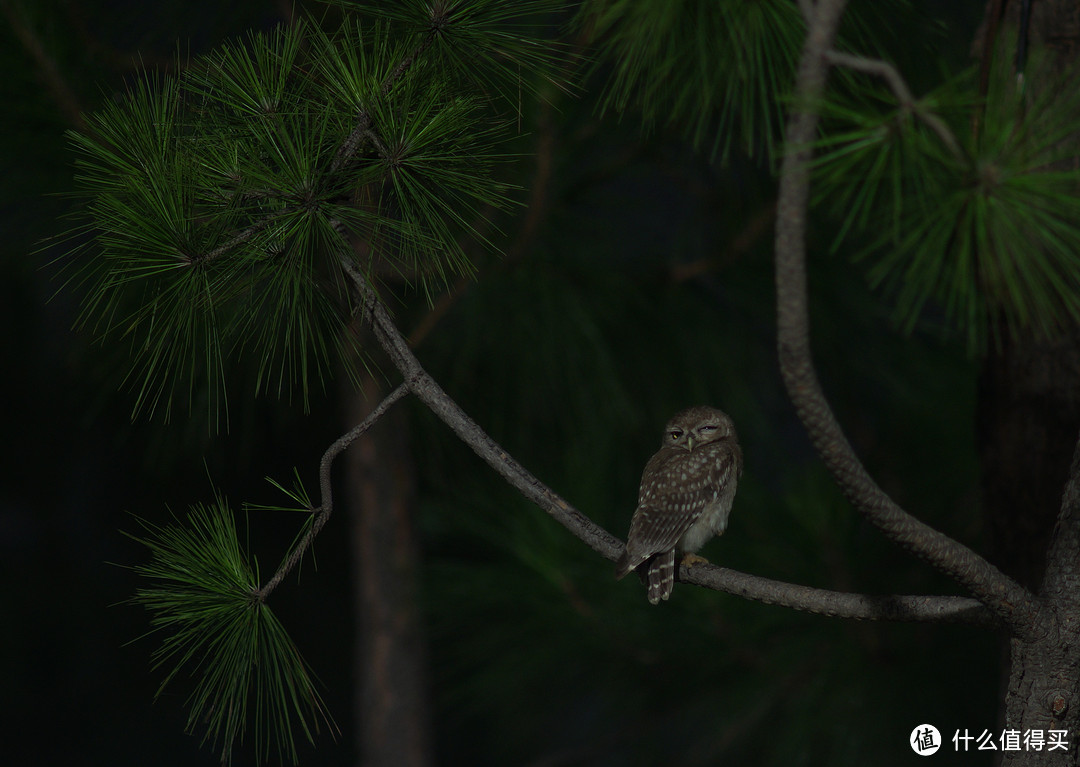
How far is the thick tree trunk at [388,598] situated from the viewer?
1.35 meters

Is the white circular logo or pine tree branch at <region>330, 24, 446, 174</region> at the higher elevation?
pine tree branch at <region>330, 24, 446, 174</region>

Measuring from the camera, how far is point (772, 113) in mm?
900

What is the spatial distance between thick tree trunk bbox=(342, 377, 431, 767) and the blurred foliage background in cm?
5

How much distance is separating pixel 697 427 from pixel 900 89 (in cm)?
57

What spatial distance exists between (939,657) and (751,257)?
2.04 feet

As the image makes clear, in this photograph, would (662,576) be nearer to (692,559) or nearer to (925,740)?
(692,559)

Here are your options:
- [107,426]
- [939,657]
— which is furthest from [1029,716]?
[107,426]

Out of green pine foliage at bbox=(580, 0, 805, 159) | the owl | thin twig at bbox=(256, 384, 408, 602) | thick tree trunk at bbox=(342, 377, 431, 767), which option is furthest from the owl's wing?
thick tree trunk at bbox=(342, 377, 431, 767)

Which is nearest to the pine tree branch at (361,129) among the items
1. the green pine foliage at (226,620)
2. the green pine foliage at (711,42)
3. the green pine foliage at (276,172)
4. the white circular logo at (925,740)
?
the green pine foliage at (276,172)

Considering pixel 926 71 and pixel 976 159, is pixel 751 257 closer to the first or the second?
pixel 926 71

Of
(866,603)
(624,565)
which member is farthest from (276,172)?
(866,603)

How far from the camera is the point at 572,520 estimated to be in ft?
2.02

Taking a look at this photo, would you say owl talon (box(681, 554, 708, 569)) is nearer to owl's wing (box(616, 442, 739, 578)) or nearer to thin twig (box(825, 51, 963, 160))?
owl's wing (box(616, 442, 739, 578))

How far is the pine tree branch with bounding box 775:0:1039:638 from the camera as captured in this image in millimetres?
414
